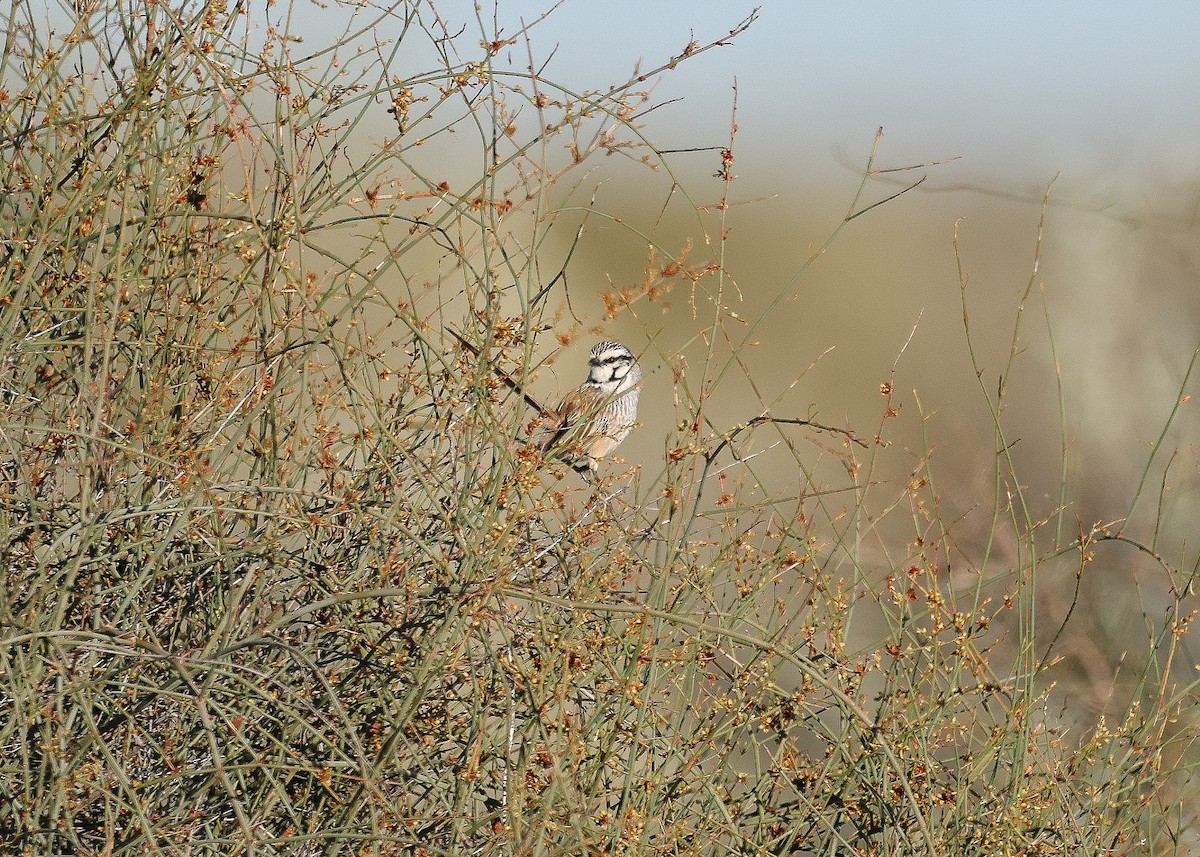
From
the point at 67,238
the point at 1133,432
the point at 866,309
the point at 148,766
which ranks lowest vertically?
the point at 148,766

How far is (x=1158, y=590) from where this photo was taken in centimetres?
538

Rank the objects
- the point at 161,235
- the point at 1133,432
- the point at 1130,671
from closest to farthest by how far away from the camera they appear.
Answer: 1. the point at 161,235
2. the point at 1130,671
3. the point at 1133,432

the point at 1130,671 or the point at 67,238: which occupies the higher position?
the point at 1130,671

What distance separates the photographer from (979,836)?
2262mm

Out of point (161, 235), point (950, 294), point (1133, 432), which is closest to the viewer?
point (161, 235)

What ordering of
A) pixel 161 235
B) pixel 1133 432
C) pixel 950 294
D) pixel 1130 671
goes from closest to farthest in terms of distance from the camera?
1. pixel 161 235
2. pixel 1130 671
3. pixel 1133 432
4. pixel 950 294

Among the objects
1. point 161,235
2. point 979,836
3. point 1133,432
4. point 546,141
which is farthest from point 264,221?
point 1133,432

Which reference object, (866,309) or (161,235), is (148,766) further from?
(866,309)

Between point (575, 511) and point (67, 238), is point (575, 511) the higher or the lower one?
the lower one

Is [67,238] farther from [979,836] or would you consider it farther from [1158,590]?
[1158,590]

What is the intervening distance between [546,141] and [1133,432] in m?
4.92

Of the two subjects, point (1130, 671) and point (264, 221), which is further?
point (1130, 671)

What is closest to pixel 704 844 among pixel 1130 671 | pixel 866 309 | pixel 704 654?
pixel 704 654

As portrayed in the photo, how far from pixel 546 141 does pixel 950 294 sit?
39.7 ft
